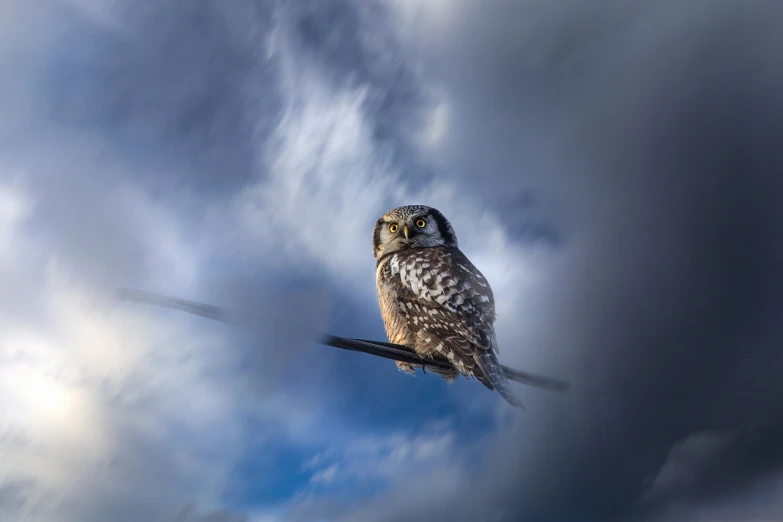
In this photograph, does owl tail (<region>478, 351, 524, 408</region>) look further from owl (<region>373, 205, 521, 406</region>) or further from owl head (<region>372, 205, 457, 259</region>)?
owl head (<region>372, 205, 457, 259</region>)

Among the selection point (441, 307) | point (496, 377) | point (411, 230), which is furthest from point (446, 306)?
point (411, 230)

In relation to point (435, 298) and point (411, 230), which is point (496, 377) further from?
point (411, 230)

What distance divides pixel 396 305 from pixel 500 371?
2614 millimetres

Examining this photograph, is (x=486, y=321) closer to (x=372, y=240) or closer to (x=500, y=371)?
(x=500, y=371)

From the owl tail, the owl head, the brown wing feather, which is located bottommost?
the owl tail

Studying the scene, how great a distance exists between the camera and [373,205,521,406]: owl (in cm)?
954

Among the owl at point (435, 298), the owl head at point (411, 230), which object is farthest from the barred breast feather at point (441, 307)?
the owl head at point (411, 230)

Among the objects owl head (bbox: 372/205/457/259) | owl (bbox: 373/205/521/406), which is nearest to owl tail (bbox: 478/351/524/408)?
owl (bbox: 373/205/521/406)

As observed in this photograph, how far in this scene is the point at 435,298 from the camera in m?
10.2

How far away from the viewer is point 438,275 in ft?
34.7

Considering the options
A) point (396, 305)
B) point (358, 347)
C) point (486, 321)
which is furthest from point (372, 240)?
point (358, 347)

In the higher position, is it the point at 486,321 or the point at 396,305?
the point at 396,305

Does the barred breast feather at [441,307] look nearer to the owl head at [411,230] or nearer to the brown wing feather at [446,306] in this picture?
the brown wing feather at [446,306]

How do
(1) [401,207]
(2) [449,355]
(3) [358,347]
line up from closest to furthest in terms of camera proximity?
(3) [358,347], (2) [449,355], (1) [401,207]
